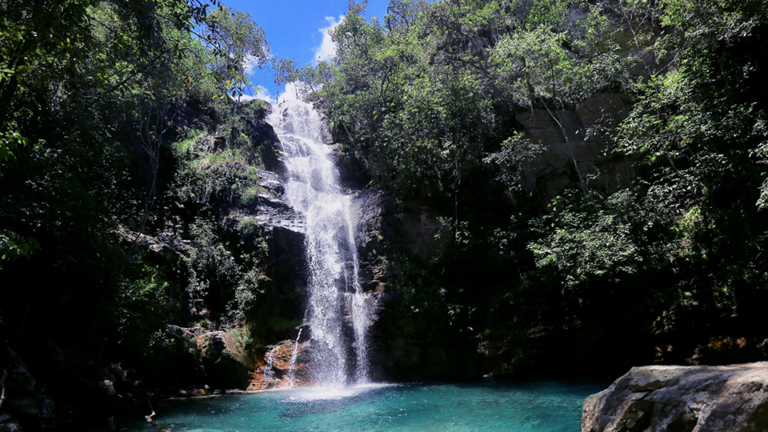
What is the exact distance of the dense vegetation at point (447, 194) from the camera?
8.56 meters

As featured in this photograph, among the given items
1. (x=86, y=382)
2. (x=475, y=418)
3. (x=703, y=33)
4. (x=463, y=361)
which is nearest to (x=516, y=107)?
(x=703, y=33)

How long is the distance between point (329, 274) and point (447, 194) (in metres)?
5.77

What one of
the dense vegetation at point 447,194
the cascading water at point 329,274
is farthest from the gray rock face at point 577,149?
the cascading water at point 329,274

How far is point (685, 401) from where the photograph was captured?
12.4 ft

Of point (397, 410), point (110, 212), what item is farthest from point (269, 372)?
point (110, 212)

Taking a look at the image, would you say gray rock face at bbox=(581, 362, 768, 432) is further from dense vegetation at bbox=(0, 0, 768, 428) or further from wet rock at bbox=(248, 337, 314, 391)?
wet rock at bbox=(248, 337, 314, 391)

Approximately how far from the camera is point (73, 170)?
989cm

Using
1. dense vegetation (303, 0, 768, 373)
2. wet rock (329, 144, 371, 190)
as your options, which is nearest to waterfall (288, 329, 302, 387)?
dense vegetation (303, 0, 768, 373)

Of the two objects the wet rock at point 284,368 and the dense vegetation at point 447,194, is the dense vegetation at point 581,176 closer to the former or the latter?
the dense vegetation at point 447,194

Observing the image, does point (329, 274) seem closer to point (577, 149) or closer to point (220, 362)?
point (220, 362)

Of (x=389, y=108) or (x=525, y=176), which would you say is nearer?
(x=525, y=176)

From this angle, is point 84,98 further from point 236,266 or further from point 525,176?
point 525,176

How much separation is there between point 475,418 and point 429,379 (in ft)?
18.0

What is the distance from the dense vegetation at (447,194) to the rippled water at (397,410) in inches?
81.8
